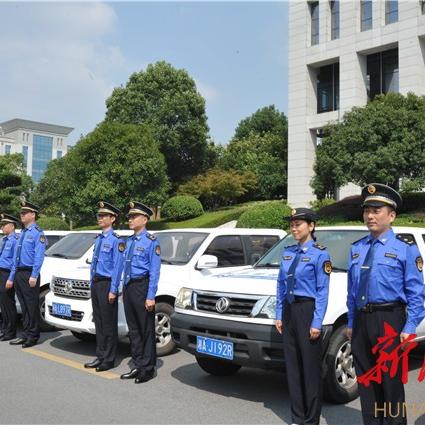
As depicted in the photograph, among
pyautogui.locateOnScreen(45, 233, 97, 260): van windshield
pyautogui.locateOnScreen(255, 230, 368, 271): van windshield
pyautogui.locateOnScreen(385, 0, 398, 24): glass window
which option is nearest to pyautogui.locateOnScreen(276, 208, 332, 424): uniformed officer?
pyautogui.locateOnScreen(255, 230, 368, 271): van windshield

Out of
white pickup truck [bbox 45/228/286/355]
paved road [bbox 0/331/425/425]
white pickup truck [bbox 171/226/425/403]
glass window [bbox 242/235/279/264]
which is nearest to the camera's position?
paved road [bbox 0/331/425/425]

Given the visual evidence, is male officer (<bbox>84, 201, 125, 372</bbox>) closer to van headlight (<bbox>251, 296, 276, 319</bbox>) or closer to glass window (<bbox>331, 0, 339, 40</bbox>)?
van headlight (<bbox>251, 296, 276, 319</bbox>)

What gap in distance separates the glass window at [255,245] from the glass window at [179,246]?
2.57 ft

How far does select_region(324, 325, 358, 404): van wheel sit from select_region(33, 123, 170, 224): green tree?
28766 mm

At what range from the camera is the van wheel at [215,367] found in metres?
5.95

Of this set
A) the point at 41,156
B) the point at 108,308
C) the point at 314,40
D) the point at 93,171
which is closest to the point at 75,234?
the point at 108,308

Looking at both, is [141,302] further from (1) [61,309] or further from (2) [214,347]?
(1) [61,309]

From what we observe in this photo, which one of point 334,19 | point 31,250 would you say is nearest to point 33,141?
point 334,19

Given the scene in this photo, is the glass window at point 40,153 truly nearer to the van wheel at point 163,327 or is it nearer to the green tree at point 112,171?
the green tree at point 112,171

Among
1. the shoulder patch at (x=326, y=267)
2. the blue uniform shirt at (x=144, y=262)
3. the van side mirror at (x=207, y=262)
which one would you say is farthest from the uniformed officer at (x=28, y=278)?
the shoulder patch at (x=326, y=267)

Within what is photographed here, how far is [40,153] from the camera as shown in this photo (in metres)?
124

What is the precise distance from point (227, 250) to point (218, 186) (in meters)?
33.3

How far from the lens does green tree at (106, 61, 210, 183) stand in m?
42.6

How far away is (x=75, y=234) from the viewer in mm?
9922
